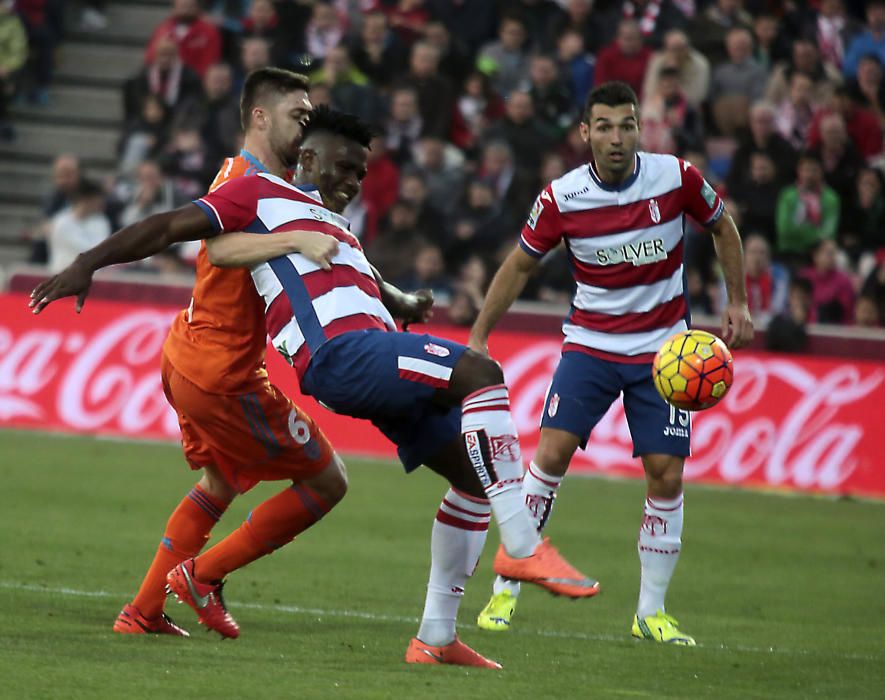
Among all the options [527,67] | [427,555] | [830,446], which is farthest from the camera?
[527,67]

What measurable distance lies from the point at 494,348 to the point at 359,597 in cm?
650

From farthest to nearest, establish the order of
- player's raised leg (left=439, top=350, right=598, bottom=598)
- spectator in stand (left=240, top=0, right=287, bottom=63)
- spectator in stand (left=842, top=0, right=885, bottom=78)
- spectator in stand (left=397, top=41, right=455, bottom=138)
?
spectator in stand (left=240, top=0, right=287, bottom=63) < spectator in stand (left=397, top=41, right=455, bottom=138) < spectator in stand (left=842, top=0, right=885, bottom=78) < player's raised leg (left=439, top=350, right=598, bottom=598)

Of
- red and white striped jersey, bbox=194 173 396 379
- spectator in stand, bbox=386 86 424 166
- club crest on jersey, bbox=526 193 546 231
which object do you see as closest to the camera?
red and white striped jersey, bbox=194 173 396 379

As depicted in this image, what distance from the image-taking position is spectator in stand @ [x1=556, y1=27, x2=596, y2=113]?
18344 millimetres

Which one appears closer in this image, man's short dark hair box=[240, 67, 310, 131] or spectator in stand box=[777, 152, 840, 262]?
man's short dark hair box=[240, 67, 310, 131]

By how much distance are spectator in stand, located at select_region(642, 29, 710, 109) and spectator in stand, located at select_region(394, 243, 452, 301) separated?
299 cm

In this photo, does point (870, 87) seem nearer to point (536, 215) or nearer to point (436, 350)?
point (536, 215)

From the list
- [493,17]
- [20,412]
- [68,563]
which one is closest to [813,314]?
[493,17]

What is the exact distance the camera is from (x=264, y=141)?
7148mm

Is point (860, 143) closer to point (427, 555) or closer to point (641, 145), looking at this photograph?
point (641, 145)

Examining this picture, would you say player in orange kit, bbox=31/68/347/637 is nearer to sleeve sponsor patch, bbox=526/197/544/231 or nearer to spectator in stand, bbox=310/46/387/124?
sleeve sponsor patch, bbox=526/197/544/231

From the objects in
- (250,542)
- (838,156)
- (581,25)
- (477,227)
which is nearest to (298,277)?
(250,542)

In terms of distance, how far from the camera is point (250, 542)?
23.2 feet

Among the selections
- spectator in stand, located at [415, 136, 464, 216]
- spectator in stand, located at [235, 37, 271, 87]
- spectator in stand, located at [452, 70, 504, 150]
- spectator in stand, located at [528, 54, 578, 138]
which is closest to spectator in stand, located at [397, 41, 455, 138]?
spectator in stand, located at [452, 70, 504, 150]
